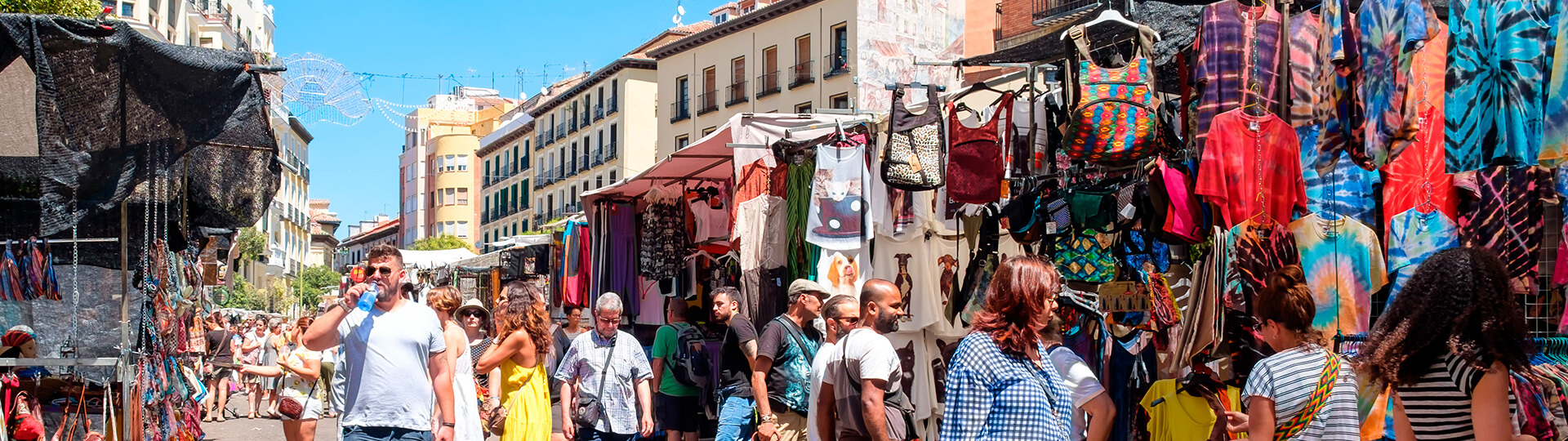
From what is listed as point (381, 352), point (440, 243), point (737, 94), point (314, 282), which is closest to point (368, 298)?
point (381, 352)

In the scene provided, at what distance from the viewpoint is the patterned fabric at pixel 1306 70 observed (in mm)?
5840

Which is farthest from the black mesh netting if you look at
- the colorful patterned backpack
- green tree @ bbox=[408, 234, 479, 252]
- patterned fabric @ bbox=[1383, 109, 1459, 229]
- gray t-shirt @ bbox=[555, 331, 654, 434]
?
green tree @ bbox=[408, 234, 479, 252]

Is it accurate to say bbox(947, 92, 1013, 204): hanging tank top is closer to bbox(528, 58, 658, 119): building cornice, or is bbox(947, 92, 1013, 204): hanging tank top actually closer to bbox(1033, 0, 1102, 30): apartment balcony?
bbox(1033, 0, 1102, 30): apartment balcony

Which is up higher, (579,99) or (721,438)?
(579,99)

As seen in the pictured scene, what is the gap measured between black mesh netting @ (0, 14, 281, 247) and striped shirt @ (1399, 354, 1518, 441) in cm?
583

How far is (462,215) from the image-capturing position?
91.0 m

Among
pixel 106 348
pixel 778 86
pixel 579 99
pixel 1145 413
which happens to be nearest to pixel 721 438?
pixel 1145 413

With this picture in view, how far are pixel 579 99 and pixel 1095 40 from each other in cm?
5583

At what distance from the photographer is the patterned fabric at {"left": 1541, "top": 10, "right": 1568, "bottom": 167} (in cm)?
473

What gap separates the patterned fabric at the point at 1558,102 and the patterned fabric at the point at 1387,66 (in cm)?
48

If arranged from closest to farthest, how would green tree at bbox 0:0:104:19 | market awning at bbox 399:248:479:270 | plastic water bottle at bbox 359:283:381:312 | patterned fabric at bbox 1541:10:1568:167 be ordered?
patterned fabric at bbox 1541:10:1568:167 → plastic water bottle at bbox 359:283:381:312 → green tree at bbox 0:0:104:19 → market awning at bbox 399:248:479:270

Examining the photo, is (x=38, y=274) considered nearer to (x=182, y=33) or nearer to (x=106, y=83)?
(x=106, y=83)

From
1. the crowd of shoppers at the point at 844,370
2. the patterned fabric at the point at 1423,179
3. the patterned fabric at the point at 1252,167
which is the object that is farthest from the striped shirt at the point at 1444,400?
the patterned fabric at the point at 1252,167

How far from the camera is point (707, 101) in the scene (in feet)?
152
